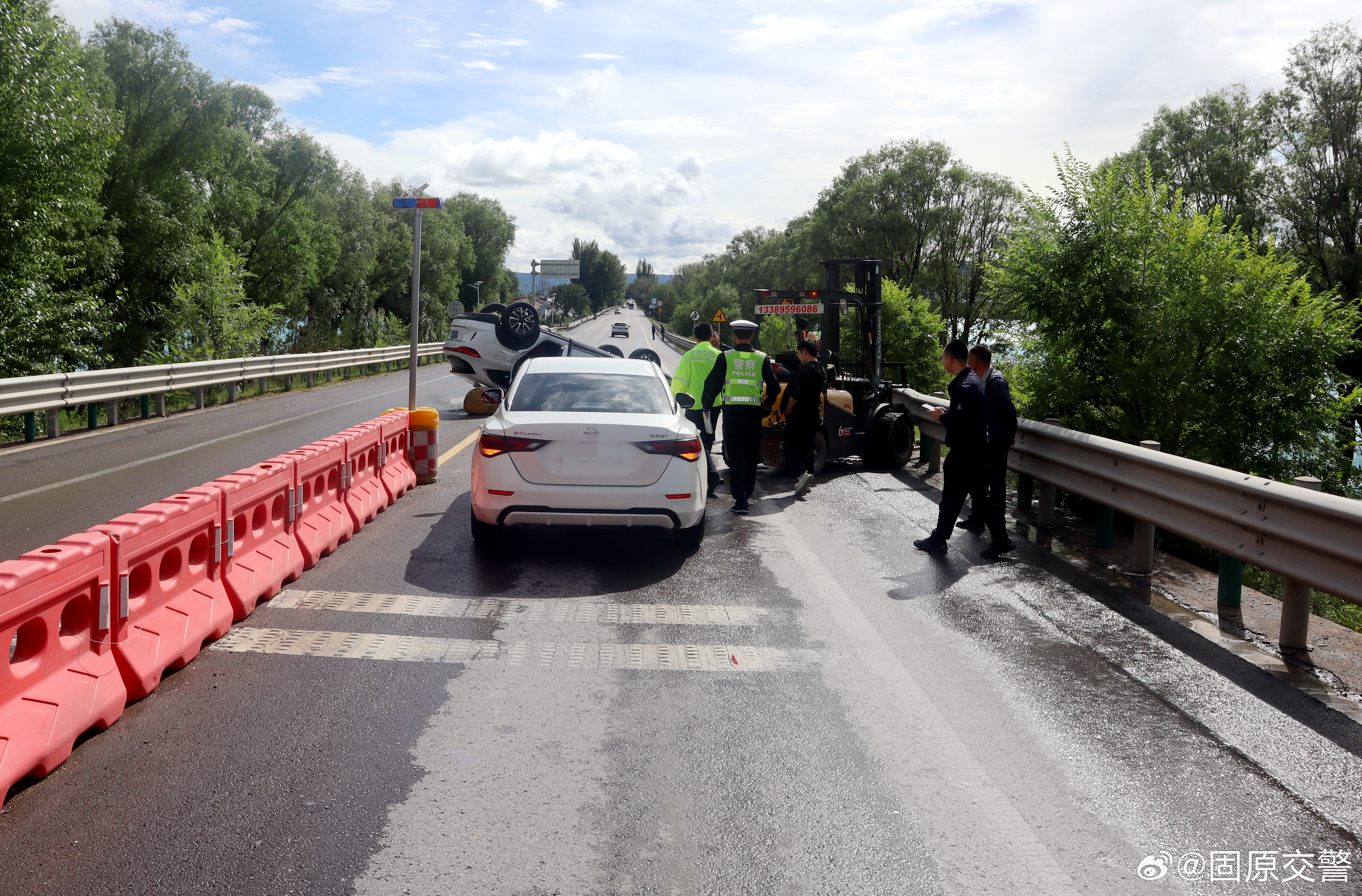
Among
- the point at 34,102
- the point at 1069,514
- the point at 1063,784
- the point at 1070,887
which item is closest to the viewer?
the point at 1070,887

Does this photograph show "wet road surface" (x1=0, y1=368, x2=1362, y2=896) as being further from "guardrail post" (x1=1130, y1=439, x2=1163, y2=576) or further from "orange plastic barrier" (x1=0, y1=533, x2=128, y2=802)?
"guardrail post" (x1=1130, y1=439, x2=1163, y2=576)

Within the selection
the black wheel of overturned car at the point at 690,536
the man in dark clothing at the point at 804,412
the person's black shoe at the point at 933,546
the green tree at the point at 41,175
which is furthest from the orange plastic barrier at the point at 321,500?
the green tree at the point at 41,175

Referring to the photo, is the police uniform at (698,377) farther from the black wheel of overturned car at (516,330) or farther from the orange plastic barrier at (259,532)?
the black wheel of overturned car at (516,330)

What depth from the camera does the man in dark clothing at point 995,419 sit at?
8.62 m

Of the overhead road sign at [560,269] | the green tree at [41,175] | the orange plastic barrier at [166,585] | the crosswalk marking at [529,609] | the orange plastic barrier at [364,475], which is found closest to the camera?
the orange plastic barrier at [166,585]

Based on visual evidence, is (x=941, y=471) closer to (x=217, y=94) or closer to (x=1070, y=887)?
(x=1070, y=887)

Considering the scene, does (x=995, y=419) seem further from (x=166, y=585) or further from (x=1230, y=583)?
(x=166, y=585)

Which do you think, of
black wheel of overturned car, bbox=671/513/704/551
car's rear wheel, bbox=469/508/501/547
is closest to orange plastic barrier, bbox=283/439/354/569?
car's rear wheel, bbox=469/508/501/547

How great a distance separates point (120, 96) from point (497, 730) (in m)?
40.6

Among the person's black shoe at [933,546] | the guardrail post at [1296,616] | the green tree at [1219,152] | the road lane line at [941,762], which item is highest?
the green tree at [1219,152]

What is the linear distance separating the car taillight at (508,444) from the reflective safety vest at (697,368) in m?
3.38

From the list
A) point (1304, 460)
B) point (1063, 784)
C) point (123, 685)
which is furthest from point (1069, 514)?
point (123, 685)

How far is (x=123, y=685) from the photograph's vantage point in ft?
14.9

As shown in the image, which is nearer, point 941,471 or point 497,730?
point 497,730
